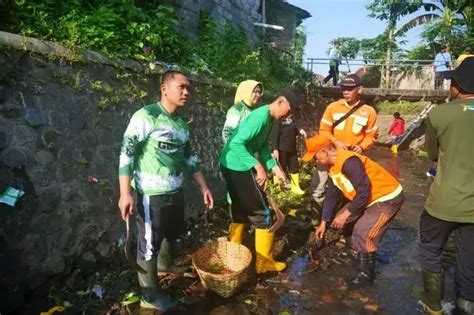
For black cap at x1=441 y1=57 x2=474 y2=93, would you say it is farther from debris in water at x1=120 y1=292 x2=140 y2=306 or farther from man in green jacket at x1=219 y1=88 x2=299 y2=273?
debris in water at x1=120 y1=292 x2=140 y2=306

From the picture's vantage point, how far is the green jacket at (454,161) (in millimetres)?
2998

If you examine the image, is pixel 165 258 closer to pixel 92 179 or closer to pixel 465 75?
pixel 92 179

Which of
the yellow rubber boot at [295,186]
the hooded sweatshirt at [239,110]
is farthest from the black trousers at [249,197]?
the yellow rubber boot at [295,186]

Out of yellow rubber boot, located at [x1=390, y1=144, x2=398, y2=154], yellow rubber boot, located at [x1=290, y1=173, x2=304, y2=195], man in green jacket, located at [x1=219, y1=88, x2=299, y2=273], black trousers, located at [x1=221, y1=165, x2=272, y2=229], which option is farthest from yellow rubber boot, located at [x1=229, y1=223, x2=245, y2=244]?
yellow rubber boot, located at [x1=390, y1=144, x2=398, y2=154]

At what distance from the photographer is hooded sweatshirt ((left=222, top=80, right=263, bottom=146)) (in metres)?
5.25

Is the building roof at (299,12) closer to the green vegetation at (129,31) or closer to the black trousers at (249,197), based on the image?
the green vegetation at (129,31)

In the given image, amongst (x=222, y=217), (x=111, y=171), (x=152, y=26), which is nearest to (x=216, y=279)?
(x=111, y=171)

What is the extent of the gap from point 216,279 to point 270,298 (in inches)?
27.1

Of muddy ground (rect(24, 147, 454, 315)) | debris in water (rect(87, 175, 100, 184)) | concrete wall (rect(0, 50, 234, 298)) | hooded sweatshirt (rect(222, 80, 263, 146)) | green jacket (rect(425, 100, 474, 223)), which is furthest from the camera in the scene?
hooded sweatshirt (rect(222, 80, 263, 146))

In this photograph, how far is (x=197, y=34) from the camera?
8914 mm

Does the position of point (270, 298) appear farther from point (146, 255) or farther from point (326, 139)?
point (326, 139)

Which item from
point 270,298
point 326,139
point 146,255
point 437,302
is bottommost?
point 270,298

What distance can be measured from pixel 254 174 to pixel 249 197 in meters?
0.26

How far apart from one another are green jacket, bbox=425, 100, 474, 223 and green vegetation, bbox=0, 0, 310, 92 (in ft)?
11.8
